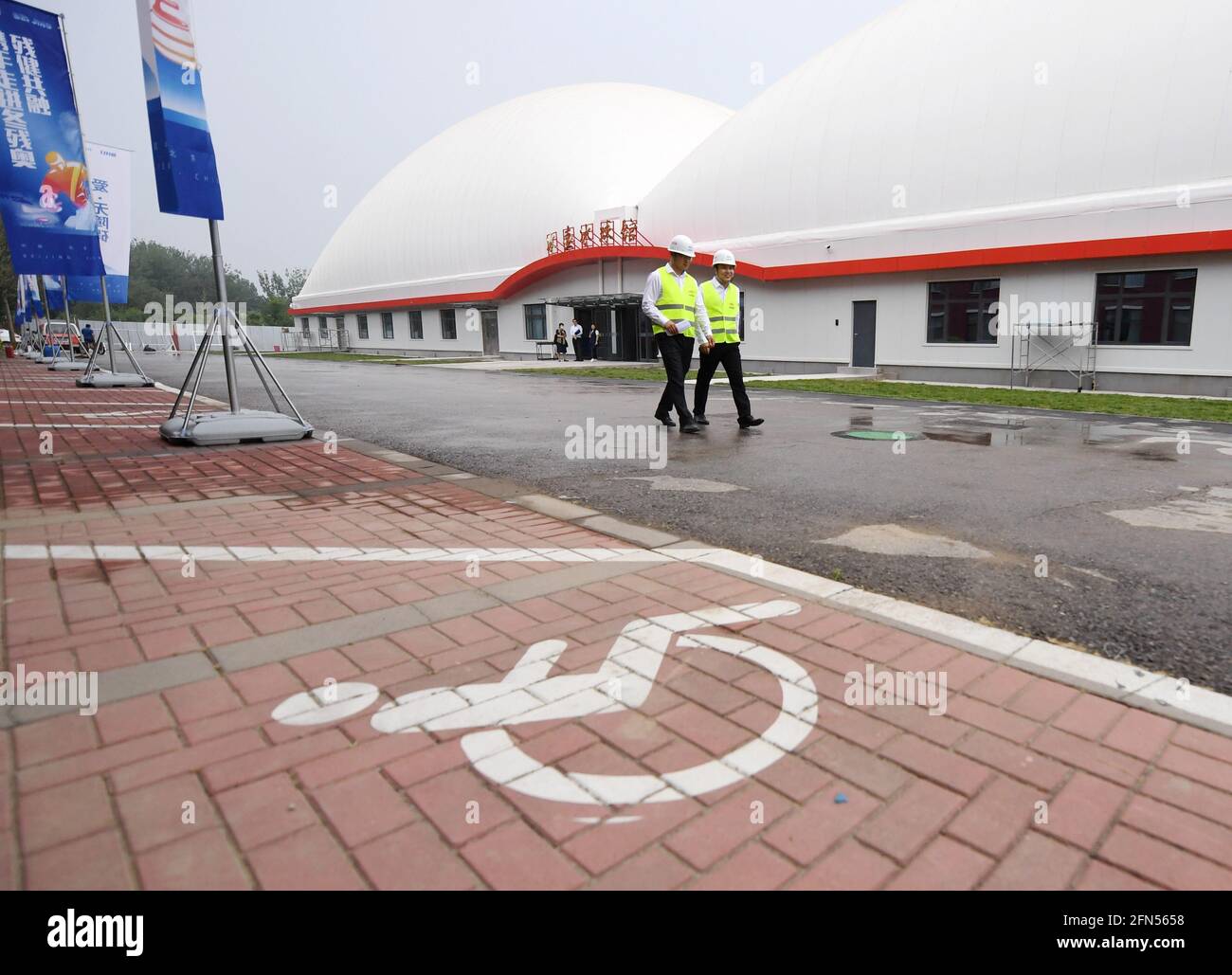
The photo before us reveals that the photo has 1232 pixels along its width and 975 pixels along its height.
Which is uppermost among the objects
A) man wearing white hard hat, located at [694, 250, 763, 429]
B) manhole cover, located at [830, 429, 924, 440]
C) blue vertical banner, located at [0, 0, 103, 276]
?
blue vertical banner, located at [0, 0, 103, 276]

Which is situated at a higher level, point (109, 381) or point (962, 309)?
point (962, 309)

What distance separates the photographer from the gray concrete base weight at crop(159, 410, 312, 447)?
27.8 feet

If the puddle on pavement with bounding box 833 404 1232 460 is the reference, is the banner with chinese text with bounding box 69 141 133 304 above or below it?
above

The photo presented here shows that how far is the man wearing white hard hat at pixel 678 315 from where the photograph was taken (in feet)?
29.6

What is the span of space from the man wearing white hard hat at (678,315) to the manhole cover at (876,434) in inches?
71.0

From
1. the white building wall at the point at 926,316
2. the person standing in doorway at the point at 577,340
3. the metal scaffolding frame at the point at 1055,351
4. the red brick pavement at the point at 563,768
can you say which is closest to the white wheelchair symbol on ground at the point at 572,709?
the red brick pavement at the point at 563,768

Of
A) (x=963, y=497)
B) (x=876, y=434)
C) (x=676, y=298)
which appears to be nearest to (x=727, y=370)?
(x=676, y=298)

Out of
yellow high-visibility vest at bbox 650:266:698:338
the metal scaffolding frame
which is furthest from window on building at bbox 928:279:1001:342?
yellow high-visibility vest at bbox 650:266:698:338

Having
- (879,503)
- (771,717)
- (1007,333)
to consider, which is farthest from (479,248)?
(771,717)

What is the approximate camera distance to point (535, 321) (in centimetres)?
4038

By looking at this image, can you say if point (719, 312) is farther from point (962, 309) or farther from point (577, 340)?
Result: point (577, 340)

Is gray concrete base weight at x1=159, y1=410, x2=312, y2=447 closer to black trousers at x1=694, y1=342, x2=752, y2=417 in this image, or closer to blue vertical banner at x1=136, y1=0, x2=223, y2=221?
blue vertical banner at x1=136, y1=0, x2=223, y2=221

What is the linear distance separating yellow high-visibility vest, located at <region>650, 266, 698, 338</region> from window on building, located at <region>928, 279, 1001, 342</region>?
1582 centimetres

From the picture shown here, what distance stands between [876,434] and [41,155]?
14400 millimetres
